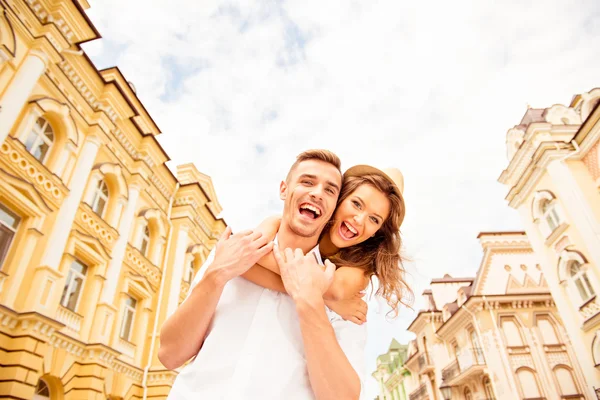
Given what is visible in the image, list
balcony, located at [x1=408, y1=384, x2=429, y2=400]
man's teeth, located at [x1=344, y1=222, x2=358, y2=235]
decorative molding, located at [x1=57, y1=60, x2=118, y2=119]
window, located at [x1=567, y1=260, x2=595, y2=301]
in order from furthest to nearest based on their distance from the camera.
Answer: balcony, located at [x1=408, y1=384, x2=429, y2=400], window, located at [x1=567, y1=260, x2=595, y2=301], decorative molding, located at [x1=57, y1=60, x2=118, y2=119], man's teeth, located at [x1=344, y1=222, x2=358, y2=235]

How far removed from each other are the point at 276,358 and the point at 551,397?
25.0 m

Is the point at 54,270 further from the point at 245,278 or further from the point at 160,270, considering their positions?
the point at 245,278

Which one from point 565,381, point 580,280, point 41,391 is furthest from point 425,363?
point 41,391

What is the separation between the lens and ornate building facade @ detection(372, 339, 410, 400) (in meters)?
40.1

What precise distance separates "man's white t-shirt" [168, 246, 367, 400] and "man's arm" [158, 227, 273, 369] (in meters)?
A: 0.09

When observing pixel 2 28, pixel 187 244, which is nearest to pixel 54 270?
pixel 2 28

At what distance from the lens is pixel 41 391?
10023 millimetres

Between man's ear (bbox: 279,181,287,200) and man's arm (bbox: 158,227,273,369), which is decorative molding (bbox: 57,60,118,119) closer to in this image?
man's ear (bbox: 279,181,287,200)

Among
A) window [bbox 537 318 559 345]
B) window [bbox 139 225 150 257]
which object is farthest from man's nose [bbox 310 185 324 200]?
window [bbox 537 318 559 345]

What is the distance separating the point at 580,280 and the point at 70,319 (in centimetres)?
1873

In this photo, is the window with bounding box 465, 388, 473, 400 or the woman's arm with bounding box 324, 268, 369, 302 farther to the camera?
the window with bounding box 465, 388, 473, 400

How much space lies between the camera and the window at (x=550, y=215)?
56.5 ft

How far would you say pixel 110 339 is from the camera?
1233cm

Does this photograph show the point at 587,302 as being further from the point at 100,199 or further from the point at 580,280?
the point at 100,199
